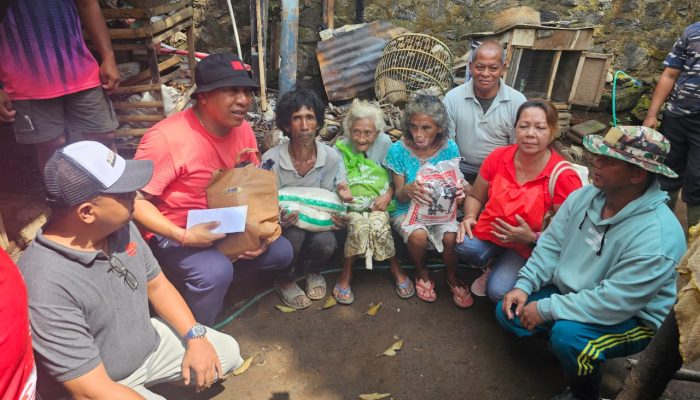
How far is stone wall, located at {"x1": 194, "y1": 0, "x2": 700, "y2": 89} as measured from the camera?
22.0 ft

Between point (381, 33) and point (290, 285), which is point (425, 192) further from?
point (381, 33)

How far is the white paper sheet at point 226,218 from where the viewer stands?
269cm

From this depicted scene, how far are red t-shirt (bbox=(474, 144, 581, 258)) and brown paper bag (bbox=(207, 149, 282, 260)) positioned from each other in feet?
5.13

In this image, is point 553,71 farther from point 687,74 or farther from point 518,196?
point 518,196

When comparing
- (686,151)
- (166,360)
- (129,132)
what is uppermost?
(686,151)

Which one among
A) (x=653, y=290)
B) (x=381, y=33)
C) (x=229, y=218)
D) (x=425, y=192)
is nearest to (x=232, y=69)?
(x=229, y=218)

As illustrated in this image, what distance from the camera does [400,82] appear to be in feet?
20.0

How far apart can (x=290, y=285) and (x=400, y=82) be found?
3636mm

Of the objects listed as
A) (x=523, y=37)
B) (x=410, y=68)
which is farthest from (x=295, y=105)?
(x=523, y=37)

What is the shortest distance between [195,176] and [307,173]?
93 cm

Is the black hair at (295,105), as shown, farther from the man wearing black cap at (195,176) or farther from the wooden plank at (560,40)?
the wooden plank at (560,40)

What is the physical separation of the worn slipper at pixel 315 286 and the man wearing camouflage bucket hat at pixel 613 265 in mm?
1554

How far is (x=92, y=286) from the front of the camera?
1.85m

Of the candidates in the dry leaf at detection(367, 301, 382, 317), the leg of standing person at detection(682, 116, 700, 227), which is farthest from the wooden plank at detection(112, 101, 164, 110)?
the leg of standing person at detection(682, 116, 700, 227)
